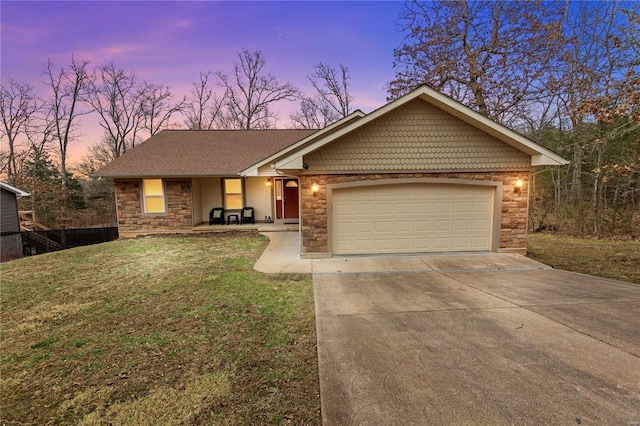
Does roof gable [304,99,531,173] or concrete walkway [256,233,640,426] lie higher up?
roof gable [304,99,531,173]

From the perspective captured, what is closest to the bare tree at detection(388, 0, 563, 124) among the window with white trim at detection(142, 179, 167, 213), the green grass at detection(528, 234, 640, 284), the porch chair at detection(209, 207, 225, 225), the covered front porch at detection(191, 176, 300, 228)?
the green grass at detection(528, 234, 640, 284)

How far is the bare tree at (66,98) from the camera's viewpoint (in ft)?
72.8

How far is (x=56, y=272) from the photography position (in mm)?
7113

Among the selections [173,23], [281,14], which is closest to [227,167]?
[173,23]

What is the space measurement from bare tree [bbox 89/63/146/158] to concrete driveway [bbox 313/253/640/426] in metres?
27.4

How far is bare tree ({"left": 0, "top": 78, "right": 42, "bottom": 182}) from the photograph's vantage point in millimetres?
20719

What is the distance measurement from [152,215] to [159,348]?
10.5 m

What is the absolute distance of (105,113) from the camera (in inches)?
958

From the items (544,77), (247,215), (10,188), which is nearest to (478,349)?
(247,215)

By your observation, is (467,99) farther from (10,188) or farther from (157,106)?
(157,106)

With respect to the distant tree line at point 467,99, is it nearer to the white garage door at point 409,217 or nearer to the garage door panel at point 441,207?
the white garage door at point 409,217

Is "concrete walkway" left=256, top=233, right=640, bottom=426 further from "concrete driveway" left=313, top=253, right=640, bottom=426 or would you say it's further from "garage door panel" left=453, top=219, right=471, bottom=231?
"garage door panel" left=453, top=219, right=471, bottom=231

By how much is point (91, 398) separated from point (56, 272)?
6254 mm

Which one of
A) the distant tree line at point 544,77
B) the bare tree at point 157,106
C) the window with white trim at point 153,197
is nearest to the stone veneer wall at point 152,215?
the window with white trim at point 153,197
